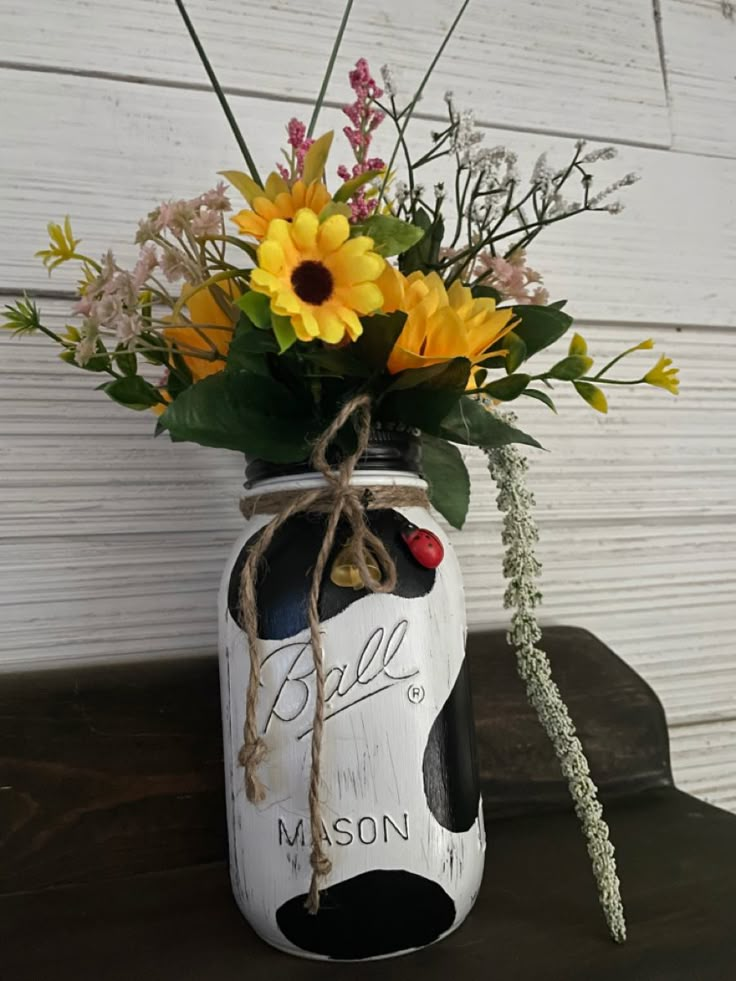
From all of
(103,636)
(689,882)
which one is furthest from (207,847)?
(689,882)

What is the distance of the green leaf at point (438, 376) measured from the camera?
0.42 meters

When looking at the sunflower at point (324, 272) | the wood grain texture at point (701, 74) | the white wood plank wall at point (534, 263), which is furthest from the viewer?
the wood grain texture at point (701, 74)

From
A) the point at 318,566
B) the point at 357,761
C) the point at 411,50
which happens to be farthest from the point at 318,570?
the point at 411,50

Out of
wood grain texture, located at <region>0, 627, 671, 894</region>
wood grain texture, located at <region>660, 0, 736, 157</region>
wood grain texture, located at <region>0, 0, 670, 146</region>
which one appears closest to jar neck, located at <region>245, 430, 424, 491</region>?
wood grain texture, located at <region>0, 627, 671, 894</region>

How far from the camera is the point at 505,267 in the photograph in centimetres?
50

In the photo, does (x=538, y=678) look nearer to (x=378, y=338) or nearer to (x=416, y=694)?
(x=416, y=694)

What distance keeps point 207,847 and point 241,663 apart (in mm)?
203

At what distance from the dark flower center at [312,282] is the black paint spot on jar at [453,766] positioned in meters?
0.23

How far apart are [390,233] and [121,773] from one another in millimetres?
403

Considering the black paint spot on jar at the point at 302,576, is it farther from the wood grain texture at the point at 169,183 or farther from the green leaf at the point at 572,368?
the wood grain texture at the point at 169,183

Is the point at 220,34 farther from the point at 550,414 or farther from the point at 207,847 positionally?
the point at 207,847

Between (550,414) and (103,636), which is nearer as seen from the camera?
(103,636)

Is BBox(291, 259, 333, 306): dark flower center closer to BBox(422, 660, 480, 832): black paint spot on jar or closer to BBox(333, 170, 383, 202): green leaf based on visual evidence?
BBox(333, 170, 383, 202): green leaf

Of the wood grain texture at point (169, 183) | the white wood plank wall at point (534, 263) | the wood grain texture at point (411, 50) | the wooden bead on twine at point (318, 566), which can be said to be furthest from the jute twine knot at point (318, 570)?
the wood grain texture at point (411, 50)
